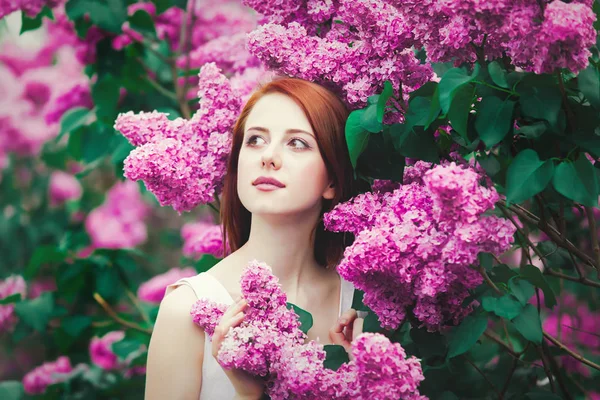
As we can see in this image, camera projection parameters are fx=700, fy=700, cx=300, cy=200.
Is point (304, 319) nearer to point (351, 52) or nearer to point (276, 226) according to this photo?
point (276, 226)

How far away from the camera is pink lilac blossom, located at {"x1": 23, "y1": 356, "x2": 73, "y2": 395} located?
2449 millimetres

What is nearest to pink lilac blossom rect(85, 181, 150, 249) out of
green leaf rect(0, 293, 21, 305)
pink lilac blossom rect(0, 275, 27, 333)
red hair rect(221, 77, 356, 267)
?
pink lilac blossom rect(0, 275, 27, 333)

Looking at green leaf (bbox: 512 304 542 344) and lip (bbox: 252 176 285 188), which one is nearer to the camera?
green leaf (bbox: 512 304 542 344)

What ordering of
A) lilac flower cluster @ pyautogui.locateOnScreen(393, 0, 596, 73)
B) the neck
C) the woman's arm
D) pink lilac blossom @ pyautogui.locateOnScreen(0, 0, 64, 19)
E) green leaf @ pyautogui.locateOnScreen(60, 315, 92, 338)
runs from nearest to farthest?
lilac flower cluster @ pyautogui.locateOnScreen(393, 0, 596, 73)
the woman's arm
the neck
pink lilac blossom @ pyautogui.locateOnScreen(0, 0, 64, 19)
green leaf @ pyautogui.locateOnScreen(60, 315, 92, 338)

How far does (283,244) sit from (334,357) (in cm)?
29

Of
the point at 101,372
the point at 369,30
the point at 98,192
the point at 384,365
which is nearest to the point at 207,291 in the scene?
the point at 384,365

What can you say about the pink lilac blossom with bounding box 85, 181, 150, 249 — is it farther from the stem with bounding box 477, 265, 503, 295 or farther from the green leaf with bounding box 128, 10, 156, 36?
the stem with bounding box 477, 265, 503, 295

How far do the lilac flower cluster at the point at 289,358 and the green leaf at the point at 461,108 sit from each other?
336 mm

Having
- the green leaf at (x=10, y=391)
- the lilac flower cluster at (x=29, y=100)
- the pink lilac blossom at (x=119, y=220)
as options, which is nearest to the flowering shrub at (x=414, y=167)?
the green leaf at (x=10, y=391)

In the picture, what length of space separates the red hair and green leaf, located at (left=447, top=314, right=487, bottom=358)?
1.36 ft

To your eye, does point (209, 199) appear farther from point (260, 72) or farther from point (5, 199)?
point (5, 199)

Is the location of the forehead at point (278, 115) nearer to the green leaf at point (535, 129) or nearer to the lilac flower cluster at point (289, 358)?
the lilac flower cluster at point (289, 358)

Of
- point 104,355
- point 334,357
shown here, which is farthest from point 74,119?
point 334,357

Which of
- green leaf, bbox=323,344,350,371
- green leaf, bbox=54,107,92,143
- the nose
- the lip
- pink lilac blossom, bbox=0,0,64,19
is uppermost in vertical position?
pink lilac blossom, bbox=0,0,64,19
